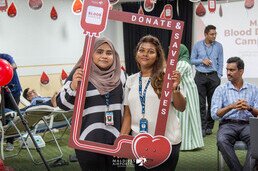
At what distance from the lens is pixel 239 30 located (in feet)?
25.6

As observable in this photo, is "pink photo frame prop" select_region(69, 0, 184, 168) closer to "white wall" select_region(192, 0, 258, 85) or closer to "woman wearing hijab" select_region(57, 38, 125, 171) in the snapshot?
"woman wearing hijab" select_region(57, 38, 125, 171)

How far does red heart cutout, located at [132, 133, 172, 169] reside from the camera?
197cm

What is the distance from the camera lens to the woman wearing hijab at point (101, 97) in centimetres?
201

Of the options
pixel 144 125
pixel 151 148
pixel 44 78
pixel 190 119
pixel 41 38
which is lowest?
pixel 190 119

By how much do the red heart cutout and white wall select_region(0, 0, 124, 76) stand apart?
5.06 m

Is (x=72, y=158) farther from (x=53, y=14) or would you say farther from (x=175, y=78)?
(x=53, y=14)

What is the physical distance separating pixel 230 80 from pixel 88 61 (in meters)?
2.01

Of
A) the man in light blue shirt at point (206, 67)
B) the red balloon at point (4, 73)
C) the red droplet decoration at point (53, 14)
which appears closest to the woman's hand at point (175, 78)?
the red balloon at point (4, 73)

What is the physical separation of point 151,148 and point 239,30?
6327 millimetres

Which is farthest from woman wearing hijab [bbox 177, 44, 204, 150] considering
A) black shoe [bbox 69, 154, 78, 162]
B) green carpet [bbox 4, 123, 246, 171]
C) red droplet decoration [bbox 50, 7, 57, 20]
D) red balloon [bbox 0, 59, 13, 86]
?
red droplet decoration [bbox 50, 7, 57, 20]

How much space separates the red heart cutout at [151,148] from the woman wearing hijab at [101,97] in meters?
0.14

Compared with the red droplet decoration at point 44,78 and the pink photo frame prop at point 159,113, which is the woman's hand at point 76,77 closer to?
the pink photo frame prop at point 159,113

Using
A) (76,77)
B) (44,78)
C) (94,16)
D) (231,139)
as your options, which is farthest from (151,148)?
(44,78)

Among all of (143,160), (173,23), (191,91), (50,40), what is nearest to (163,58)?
(173,23)
